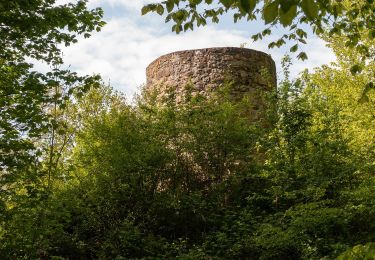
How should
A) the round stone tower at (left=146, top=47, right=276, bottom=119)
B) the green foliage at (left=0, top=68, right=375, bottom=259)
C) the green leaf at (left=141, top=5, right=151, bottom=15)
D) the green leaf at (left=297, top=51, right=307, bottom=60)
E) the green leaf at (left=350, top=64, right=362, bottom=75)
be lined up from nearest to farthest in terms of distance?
the green leaf at (left=141, top=5, right=151, bottom=15) < the green leaf at (left=350, top=64, right=362, bottom=75) < the green leaf at (left=297, top=51, right=307, bottom=60) < the green foliage at (left=0, top=68, right=375, bottom=259) < the round stone tower at (left=146, top=47, right=276, bottom=119)

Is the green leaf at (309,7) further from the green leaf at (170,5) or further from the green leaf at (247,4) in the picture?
the green leaf at (170,5)

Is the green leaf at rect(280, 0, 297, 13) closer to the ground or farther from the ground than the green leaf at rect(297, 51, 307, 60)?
closer to the ground

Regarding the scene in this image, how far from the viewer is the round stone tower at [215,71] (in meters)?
10.6

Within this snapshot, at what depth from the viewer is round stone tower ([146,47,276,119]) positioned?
1063cm

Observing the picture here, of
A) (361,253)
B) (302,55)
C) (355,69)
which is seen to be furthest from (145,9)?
(361,253)

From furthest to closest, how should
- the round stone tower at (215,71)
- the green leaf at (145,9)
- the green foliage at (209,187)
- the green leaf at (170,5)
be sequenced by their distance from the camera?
the round stone tower at (215,71)
the green foliage at (209,187)
the green leaf at (145,9)
the green leaf at (170,5)

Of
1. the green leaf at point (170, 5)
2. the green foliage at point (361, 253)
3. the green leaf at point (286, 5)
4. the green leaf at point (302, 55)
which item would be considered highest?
the green leaf at point (302, 55)

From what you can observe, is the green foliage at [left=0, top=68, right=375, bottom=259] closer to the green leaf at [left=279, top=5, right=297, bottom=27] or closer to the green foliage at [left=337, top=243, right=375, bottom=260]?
the green foliage at [left=337, top=243, right=375, bottom=260]

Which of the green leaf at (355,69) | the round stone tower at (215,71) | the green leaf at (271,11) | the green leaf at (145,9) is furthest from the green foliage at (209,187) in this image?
the green leaf at (271,11)

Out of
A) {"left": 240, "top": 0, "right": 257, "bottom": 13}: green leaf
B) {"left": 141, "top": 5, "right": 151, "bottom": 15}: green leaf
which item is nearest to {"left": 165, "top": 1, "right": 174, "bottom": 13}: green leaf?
{"left": 141, "top": 5, "right": 151, "bottom": 15}: green leaf

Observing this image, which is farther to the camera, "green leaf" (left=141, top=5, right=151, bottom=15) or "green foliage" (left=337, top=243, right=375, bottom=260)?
"green leaf" (left=141, top=5, right=151, bottom=15)

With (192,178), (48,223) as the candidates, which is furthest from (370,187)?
(48,223)

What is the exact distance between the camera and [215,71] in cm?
1071

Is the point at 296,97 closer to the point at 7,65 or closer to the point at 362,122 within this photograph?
the point at 362,122
